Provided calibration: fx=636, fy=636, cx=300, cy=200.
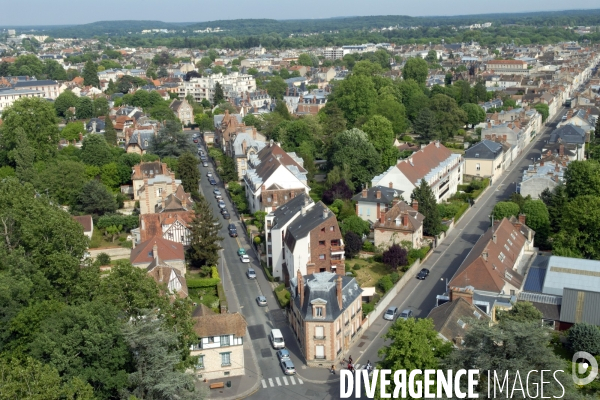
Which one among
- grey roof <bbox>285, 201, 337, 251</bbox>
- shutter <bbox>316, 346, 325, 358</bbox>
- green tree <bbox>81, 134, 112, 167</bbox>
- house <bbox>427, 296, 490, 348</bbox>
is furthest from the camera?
green tree <bbox>81, 134, 112, 167</bbox>

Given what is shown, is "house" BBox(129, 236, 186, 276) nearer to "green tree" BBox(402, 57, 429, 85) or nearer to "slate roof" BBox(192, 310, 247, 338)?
"slate roof" BBox(192, 310, 247, 338)

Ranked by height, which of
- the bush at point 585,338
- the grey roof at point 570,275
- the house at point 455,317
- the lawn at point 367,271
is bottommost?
the lawn at point 367,271

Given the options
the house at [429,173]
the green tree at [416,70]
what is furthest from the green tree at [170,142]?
the green tree at [416,70]

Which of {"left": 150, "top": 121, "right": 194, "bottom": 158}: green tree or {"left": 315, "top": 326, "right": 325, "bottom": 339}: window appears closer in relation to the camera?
{"left": 315, "top": 326, "right": 325, "bottom": 339}: window

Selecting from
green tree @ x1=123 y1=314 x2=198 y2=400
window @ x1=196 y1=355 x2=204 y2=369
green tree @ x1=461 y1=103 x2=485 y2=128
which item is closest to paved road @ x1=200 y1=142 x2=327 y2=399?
Result: window @ x1=196 y1=355 x2=204 y2=369

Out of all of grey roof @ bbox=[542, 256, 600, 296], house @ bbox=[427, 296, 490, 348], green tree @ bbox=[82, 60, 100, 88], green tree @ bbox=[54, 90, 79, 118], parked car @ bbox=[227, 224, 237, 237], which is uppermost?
green tree @ bbox=[82, 60, 100, 88]

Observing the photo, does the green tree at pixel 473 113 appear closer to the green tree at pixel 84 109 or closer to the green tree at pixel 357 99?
the green tree at pixel 357 99

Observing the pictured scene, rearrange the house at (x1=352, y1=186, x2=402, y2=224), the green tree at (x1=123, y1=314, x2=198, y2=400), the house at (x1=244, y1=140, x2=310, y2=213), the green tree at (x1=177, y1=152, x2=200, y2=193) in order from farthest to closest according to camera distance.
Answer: the green tree at (x1=177, y1=152, x2=200, y2=193), the house at (x1=244, y1=140, x2=310, y2=213), the house at (x1=352, y1=186, x2=402, y2=224), the green tree at (x1=123, y1=314, x2=198, y2=400)
